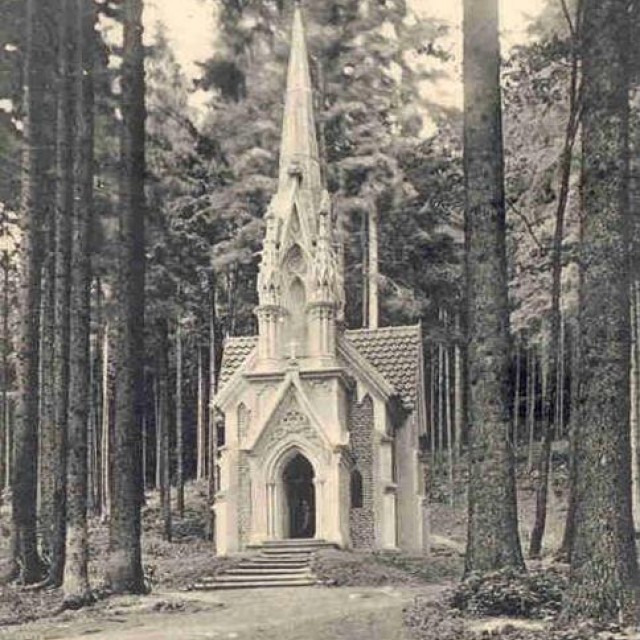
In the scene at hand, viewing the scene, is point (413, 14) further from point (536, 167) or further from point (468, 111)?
point (468, 111)

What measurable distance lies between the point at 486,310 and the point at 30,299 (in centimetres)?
926

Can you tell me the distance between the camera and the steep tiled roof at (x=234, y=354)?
29375mm

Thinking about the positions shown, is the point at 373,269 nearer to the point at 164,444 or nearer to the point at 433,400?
the point at 164,444

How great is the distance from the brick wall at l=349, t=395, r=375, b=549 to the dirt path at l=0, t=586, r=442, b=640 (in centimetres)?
1029

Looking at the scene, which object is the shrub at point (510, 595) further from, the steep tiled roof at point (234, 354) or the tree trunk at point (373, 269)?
the tree trunk at point (373, 269)

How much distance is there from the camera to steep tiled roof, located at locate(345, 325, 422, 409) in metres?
28.5

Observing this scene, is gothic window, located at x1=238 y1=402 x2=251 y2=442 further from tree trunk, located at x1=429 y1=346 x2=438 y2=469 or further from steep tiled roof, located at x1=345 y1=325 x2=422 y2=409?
tree trunk, located at x1=429 y1=346 x2=438 y2=469

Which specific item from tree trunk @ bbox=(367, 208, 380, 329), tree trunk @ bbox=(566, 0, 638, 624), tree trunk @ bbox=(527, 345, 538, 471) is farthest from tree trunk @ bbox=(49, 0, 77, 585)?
tree trunk @ bbox=(527, 345, 538, 471)

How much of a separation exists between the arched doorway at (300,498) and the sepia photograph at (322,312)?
109 millimetres

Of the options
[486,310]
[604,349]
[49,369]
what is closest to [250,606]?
[486,310]

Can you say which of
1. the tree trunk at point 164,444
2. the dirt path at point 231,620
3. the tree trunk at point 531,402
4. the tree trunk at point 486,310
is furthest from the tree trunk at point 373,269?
the tree trunk at point 486,310

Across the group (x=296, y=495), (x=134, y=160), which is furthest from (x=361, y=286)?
(x=134, y=160)

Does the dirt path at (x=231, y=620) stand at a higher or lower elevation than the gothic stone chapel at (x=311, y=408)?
lower

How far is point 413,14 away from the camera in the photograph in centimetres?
3309
